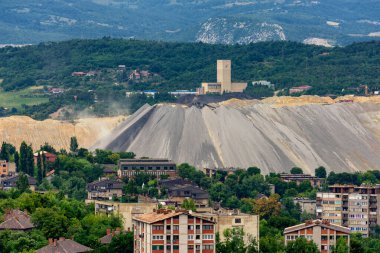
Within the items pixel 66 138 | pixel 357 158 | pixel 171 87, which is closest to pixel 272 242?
pixel 357 158

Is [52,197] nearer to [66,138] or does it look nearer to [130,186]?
[130,186]

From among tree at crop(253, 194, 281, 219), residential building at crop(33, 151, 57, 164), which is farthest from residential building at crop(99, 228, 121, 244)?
residential building at crop(33, 151, 57, 164)

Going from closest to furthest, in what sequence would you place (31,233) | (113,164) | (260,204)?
(31,233)
(260,204)
(113,164)

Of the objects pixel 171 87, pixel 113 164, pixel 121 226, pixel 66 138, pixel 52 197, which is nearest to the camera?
pixel 121 226

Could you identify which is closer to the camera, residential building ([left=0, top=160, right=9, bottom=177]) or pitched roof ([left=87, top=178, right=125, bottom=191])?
pitched roof ([left=87, top=178, right=125, bottom=191])

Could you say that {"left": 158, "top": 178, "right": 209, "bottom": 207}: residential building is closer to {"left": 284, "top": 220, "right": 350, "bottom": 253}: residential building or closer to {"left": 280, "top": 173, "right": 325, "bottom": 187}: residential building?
{"left": 280, "top": 173, "right": 325, "bottom": 187}: residential building

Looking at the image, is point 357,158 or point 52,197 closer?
point 52,197

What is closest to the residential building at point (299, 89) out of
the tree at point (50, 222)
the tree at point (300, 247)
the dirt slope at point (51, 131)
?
the dirt slope at point (51, 131)
